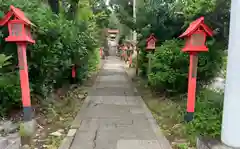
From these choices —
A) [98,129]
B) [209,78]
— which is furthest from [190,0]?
[98,129]

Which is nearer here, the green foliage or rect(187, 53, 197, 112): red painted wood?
the green foliage

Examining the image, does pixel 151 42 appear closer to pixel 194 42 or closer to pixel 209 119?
pixel 194 42

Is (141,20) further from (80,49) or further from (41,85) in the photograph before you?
(41,85)

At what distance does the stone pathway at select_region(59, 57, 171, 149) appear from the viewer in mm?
4395

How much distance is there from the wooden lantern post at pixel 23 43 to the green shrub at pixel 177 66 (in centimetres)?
358

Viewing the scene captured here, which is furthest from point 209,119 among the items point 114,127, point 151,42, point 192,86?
point 151,42

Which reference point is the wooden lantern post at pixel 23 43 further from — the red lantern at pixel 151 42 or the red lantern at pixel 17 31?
the red lantern at pixel 151 42

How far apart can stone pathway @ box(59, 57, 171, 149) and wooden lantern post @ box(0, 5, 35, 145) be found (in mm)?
713

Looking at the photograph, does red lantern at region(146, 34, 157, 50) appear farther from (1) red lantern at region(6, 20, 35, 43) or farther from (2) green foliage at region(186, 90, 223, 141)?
(1) red lantern at region(6, 20, 35, 43)

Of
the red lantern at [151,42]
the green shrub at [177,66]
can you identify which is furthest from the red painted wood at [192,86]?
the red lantern at [151,42]

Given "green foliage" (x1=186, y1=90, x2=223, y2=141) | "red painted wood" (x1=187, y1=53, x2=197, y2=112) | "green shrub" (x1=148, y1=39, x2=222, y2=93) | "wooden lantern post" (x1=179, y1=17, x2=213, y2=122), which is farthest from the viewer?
"green shrub" (x1=148, y1=39, x2=222, y2=93)

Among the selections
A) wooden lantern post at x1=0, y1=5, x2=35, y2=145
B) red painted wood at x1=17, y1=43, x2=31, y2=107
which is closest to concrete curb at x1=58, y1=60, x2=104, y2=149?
wooden lantern post at x1=0, y1=5, x2=35, y2=145

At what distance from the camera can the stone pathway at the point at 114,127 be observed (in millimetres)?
4395

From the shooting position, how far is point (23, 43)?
4301mm
